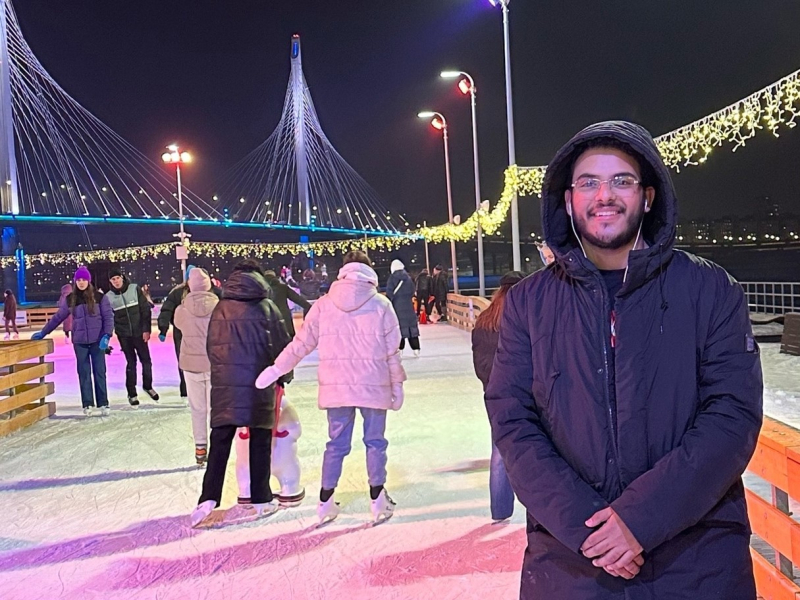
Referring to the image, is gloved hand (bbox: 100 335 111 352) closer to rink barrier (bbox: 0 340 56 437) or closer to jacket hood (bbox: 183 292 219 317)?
rink barrier (bbox: 0 340 56 437)

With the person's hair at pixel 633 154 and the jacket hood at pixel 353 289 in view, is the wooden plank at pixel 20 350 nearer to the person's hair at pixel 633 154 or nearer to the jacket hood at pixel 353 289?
the jacket hood at pixel 353 289

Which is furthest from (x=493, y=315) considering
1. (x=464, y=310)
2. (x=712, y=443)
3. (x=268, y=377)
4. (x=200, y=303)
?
(x=464, y=310)

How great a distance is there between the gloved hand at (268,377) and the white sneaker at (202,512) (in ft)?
2.34

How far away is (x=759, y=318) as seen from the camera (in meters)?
14.3

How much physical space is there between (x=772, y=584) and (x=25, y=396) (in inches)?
262

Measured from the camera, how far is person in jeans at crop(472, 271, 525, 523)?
3.46 metres

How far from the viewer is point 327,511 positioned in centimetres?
382

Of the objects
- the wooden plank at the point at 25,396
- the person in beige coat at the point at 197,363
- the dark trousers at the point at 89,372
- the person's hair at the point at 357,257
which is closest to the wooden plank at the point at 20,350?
the wooden plank at the point at 25,396

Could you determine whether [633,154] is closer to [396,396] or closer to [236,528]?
[396,396]

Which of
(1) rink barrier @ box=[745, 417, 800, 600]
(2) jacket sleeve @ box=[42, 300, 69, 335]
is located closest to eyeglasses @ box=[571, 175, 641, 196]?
(1) rink barrier @ box=[745, 417, 800, 600]

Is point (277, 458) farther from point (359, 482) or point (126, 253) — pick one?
point (126, 253)

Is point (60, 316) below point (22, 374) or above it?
above

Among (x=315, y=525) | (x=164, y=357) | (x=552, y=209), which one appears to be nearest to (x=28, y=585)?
(x=315, y=525)

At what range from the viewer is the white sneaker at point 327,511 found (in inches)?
150
